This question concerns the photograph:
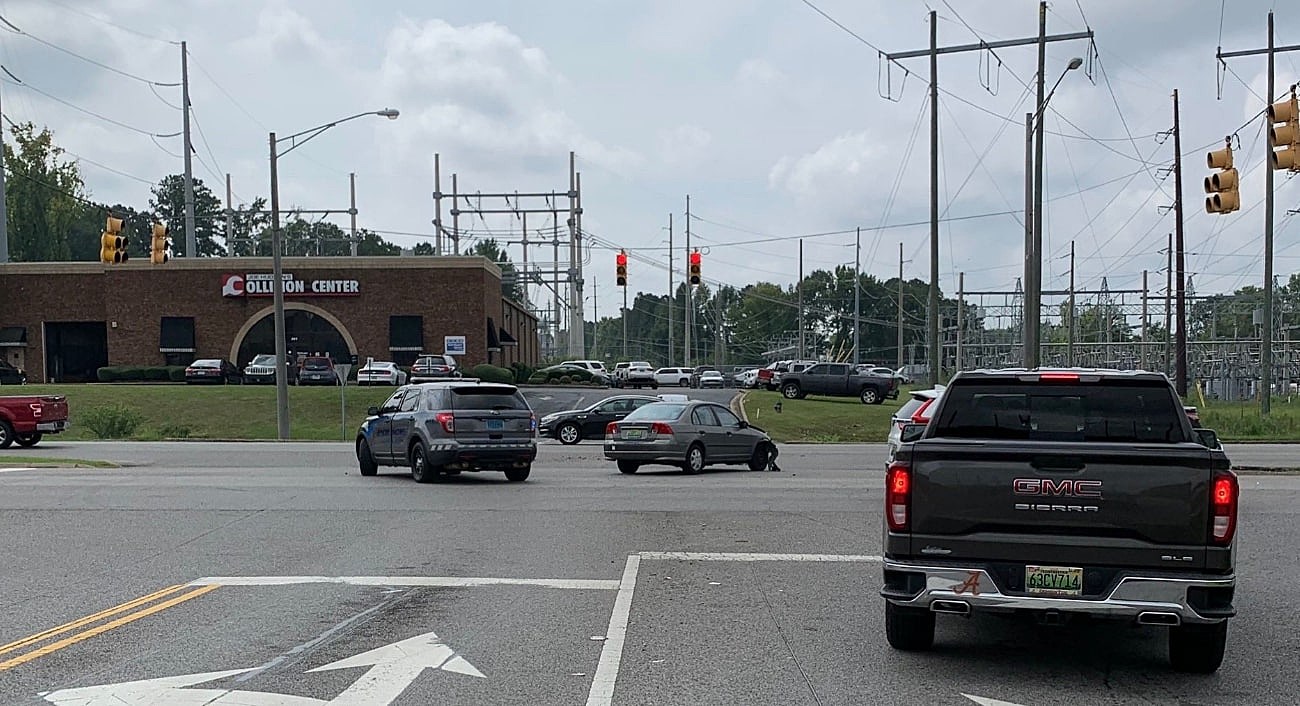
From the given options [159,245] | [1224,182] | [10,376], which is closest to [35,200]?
[10,376]

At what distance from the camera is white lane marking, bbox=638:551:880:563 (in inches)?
498

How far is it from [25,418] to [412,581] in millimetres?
23326

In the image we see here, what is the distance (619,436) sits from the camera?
78.0 feet

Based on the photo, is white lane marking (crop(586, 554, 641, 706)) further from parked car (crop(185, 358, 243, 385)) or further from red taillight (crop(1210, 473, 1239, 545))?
parked car (crop(185, 358, 243, 385))

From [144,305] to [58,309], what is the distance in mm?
5261

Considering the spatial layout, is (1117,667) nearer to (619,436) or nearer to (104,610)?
(104,610)

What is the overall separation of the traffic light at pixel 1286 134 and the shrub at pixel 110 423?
110 ft

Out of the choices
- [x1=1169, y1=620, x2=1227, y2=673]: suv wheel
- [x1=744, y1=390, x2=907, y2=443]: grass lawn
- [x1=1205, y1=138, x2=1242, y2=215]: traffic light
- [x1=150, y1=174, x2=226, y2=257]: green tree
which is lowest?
[x1=744, y1=390, x2=907, y2=443]: grass lawn

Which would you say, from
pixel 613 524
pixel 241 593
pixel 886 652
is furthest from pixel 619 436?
pixel 886 652

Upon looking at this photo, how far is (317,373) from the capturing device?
59344 mm

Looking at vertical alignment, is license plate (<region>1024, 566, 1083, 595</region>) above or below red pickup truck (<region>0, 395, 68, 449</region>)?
above

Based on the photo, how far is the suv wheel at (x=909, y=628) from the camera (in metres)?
8.25

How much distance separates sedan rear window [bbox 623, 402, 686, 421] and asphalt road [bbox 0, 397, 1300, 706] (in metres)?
5.23

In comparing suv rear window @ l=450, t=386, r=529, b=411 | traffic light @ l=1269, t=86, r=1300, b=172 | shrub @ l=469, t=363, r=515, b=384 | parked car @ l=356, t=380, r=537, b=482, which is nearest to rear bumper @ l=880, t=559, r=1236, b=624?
traffic light @ l=1269, t=86, r=1300, b=172
